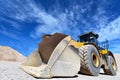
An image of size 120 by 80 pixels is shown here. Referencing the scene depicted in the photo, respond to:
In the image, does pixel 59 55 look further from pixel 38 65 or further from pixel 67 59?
pixel 38 65

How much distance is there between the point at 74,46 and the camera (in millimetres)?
3996

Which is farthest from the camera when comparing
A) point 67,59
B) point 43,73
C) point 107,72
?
point 107,72

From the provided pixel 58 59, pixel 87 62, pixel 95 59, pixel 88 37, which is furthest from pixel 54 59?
pixel 88 37

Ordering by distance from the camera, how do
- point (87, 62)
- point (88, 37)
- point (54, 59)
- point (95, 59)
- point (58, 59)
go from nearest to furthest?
point (54, 59), point (58, 59), point (87, 62), point (95, 59), point (88, 37)

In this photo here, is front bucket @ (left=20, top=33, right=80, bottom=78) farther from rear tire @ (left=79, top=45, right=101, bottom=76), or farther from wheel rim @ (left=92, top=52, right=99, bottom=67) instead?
wheel rim @ (left=92, top=52, right=99, bottom=67)

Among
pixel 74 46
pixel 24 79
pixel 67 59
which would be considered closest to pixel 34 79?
pixel 24 79

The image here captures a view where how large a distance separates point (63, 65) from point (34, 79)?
2.85ft

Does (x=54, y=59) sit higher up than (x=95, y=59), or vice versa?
(x=95, y=59)

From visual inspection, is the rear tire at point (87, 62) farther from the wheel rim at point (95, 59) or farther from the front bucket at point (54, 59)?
the front bucket at point (54, 59)

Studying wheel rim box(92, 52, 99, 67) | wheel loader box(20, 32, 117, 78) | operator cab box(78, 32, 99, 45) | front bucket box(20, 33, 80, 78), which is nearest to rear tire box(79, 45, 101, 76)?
wheel loader box(20, 32, 117, 78)

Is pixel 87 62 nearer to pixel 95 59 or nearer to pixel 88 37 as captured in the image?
pixel 95 59

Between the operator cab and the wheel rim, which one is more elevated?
the operator cab

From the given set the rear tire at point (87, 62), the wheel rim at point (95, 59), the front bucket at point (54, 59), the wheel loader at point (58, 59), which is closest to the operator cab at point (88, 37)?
the wheel rim at point (95, 59)

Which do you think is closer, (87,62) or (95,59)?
(87,62)
